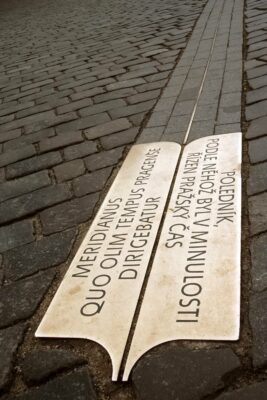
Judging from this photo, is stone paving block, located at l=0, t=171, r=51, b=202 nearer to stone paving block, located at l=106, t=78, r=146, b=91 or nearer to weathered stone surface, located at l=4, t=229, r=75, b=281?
weathered stone surface, located at l=4, t=229, r=75, b=281

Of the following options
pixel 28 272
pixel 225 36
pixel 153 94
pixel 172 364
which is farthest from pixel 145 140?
pixel 225 36

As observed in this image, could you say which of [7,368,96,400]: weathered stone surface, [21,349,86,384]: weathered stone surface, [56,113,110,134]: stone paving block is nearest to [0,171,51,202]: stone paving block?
[56,113,110,134]: stone paving block

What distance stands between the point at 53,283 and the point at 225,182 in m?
1.04

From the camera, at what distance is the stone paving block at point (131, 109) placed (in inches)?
146

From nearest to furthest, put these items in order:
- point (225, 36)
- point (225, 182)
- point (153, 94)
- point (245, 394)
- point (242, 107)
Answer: point (245, 394) < point (225, 182) < point (242, 107) < point (153, 94) < point (225, 36)

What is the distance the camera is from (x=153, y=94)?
4.03 meters

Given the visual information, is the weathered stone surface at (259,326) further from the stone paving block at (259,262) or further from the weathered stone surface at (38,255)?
the weathered stone surface at (38,255)

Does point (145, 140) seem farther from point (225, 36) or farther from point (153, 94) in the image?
point (225, 36)

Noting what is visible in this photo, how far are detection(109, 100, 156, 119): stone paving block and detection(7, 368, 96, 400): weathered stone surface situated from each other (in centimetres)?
252

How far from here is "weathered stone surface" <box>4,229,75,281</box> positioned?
6.89 ft

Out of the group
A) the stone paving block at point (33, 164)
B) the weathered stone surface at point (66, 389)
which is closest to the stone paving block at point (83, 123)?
the stone paving block at point (33, 164)

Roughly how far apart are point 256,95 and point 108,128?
117 cm

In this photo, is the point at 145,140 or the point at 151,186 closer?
the point at 151,186

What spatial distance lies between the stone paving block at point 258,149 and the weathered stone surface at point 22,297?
133 cm
